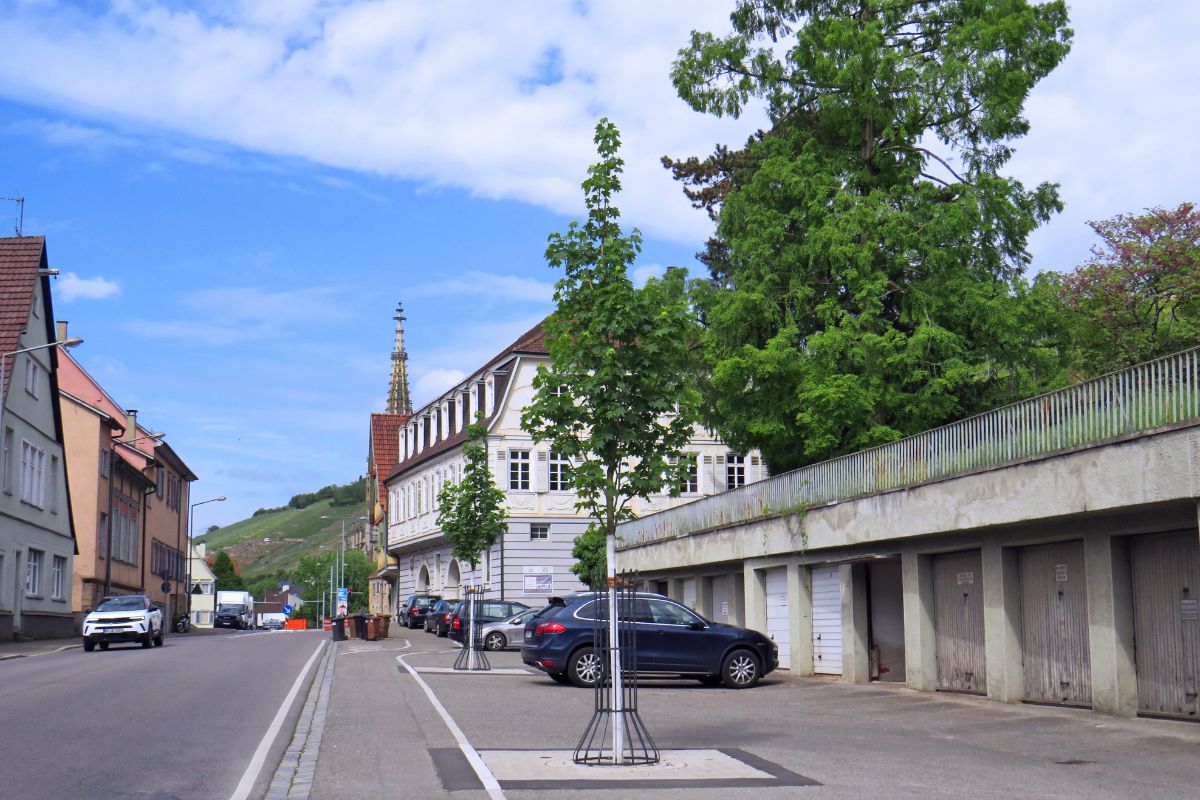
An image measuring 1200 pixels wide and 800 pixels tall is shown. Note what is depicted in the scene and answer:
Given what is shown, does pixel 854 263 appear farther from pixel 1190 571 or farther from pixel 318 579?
pixel 318 579

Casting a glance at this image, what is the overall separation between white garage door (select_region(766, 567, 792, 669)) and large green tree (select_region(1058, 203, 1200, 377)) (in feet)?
37.7

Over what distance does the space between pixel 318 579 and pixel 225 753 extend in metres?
139

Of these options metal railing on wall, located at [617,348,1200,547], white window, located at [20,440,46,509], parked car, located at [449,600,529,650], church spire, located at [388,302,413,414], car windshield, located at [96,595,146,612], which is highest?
church spire, located at [388,302,413,414]

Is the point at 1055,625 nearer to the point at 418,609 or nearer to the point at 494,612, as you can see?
the point at 494,612

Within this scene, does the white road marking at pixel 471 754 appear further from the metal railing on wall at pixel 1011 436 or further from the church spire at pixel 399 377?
the church spire at pixel 399 377

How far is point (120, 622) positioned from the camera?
38.3m

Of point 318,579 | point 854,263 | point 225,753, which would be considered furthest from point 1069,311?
point 318,579

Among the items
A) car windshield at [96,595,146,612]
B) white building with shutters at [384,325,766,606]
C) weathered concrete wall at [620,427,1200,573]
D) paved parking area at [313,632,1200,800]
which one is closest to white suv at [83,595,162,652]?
car windshield at [96,595,146,612]

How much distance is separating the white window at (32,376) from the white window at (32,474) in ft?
6.71

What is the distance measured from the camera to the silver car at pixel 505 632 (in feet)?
134

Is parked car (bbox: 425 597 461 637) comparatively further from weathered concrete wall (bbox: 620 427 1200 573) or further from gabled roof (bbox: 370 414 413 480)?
gabled roof (bbox: 370 414 413 480)

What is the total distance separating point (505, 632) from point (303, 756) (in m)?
29.1

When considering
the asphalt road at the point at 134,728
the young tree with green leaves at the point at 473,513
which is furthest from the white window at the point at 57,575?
the asphalt road at the point at 134,728

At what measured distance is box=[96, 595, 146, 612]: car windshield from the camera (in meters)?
38.9
